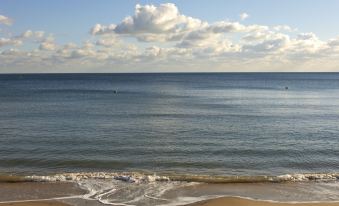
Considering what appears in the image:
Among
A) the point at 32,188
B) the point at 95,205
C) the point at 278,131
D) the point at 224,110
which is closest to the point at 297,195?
the point at 95,205

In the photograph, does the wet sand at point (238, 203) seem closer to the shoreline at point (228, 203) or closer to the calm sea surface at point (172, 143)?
the shoreline at point (228, 203)

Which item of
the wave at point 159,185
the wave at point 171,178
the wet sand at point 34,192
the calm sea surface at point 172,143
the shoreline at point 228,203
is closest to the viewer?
the shoreline at point 228,203

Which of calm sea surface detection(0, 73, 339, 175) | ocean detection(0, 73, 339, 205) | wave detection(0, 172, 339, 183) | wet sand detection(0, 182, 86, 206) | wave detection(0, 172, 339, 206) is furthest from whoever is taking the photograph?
calm sea surface detection(0, 73, 339, 175)

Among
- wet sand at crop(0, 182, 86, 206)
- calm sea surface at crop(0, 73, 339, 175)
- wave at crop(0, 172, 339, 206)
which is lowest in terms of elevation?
wet sand at crop(0, 182, 86, 206)

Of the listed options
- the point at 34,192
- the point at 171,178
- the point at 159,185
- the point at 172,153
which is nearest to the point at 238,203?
the point at 159,185

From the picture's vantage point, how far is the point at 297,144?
113 ft

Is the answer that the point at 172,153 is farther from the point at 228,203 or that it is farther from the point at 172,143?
the point at 228,203

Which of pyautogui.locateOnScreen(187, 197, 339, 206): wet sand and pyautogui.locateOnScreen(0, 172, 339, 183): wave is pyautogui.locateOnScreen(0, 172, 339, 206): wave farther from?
pyautogui.locateOnScreen(187, 197, 339, 206): wet sand

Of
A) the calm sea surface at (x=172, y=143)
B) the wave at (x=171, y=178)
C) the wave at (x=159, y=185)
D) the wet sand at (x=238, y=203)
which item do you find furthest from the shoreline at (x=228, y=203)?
the calm sea surface at (x=172, y=143)

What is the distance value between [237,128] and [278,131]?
155 inches

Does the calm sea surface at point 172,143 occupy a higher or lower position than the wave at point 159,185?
higher

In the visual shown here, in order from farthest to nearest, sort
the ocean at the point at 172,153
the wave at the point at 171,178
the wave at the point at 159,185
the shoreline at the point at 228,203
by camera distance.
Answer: the wave at the point at 171,178, the ocean at the point at 172,153, the wave at the point at 159,185, the shoreline at the point at 228,203

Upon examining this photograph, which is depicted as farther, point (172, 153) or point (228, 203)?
point (172, 153)

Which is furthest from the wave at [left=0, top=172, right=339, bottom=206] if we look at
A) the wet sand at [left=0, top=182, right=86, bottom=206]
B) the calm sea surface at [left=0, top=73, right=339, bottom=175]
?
the calm sea surface at [left=0, top=73, right=339, bottom=175]
